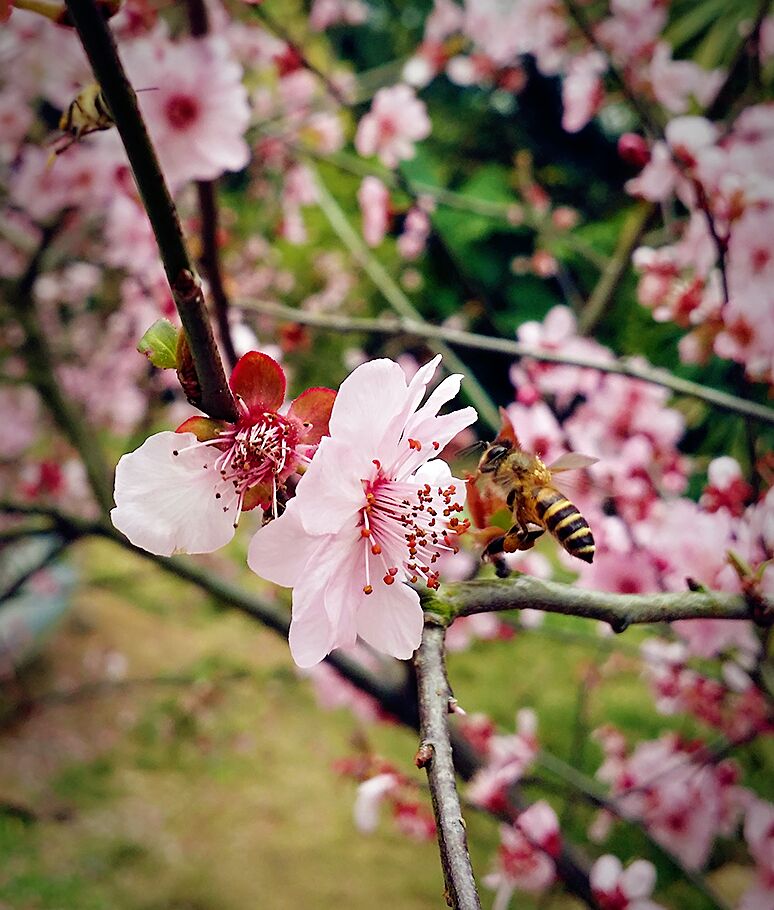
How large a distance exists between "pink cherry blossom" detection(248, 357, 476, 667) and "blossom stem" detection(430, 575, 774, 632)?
0.09 feet

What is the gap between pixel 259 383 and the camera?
0.50 m

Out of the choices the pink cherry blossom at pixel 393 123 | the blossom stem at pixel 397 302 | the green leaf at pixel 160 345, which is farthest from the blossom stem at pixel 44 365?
the green leaf at pixel 160 345

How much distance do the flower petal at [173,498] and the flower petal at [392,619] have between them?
11cm

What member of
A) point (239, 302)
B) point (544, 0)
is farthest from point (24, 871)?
point (544, 0)

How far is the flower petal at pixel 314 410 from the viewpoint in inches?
20.3

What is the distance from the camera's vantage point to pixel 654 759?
1531mm

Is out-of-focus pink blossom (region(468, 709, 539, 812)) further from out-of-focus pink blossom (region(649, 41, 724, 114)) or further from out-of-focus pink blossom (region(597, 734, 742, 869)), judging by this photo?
out-of-focus pink blossom (region(649, 41, 724, 114))

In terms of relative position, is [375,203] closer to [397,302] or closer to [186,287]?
[397,302]

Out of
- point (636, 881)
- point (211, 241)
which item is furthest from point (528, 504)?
point (636, 881)

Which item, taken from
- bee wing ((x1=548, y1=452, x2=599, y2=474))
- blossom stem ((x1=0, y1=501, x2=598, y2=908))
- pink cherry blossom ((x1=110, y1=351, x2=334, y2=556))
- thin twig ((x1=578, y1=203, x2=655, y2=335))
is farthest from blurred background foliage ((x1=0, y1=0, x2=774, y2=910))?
pink cherry blossom ((x1=110, y1=351, x2=334, y2=556))

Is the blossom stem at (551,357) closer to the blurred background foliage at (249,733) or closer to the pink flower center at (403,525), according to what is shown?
the blurred background foliage at (249,733)

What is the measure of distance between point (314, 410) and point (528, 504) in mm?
194

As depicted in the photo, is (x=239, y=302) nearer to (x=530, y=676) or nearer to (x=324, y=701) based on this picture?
(x=324, y=701)

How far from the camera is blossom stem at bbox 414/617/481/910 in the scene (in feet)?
1.16
